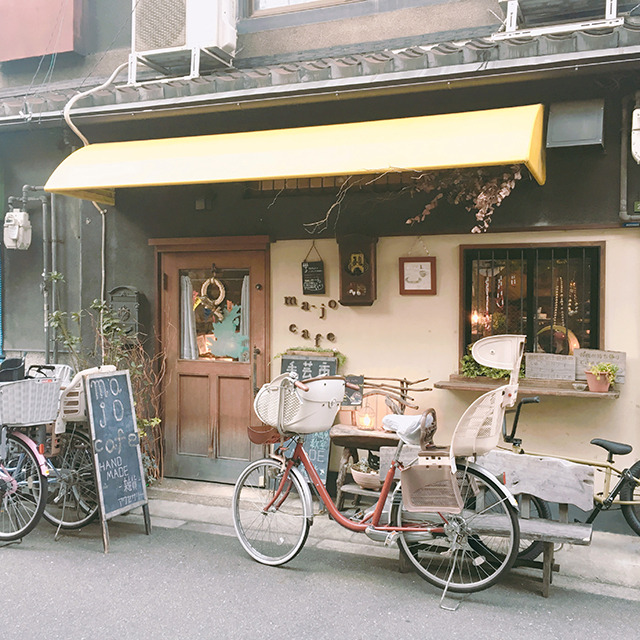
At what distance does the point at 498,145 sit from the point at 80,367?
17.8 feet

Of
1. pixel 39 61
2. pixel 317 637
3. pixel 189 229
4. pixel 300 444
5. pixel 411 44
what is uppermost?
pixel 39 61

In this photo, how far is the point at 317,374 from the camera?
696cm

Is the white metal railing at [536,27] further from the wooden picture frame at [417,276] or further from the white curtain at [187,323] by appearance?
the white curtain at [187,323]

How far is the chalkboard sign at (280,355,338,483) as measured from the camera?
6891 millimetres

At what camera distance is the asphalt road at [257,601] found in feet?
13.6

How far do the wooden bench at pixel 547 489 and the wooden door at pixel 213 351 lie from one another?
10.6ft

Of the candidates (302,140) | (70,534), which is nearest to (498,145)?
(302,140)

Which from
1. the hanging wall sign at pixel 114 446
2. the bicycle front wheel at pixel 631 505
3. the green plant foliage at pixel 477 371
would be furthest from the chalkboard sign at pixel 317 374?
the bicycle front wheel at pixel 631 505

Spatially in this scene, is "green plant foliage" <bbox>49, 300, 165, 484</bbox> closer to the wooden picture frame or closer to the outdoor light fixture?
the outdoor light fixture

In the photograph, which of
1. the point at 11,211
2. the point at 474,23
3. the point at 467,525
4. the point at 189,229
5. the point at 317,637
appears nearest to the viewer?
the point at 317,637

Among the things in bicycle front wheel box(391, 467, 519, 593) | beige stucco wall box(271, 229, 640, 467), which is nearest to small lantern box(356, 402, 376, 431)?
beige stucco wall box(271, 229, 640, 467)

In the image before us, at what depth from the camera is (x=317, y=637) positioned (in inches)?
160

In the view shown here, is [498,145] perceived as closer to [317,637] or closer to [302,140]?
[302,140]

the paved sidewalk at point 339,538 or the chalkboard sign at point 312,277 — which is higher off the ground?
the chalkboard sign at point 312,277
